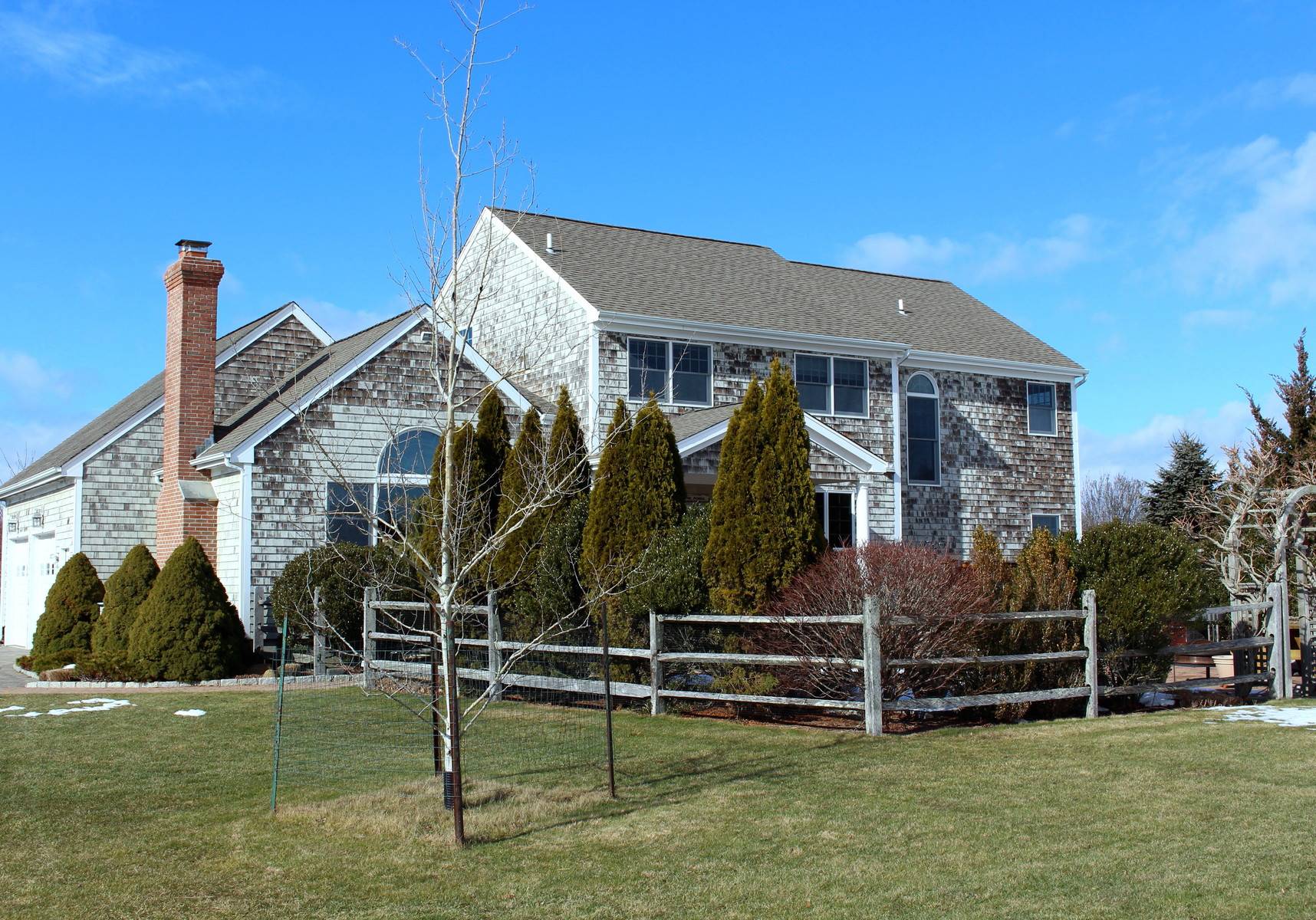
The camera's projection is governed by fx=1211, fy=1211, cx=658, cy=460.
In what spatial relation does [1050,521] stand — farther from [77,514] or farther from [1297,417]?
[77,514]

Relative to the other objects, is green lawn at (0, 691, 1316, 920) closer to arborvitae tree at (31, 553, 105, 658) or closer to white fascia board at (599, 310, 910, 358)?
arborvitae tree at (31, 553, 105, 658)

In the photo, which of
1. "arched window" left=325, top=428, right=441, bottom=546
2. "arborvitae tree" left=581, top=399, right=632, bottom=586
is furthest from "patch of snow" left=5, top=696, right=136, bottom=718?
"arborvitae tree" left=581, top=399, right=632, bottom=586

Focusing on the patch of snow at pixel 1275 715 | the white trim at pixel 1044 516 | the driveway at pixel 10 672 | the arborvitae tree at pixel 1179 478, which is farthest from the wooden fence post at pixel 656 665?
the arborvitae tree at pixel 1179 478

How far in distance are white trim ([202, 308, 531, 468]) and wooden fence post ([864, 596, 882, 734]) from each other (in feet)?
27.0

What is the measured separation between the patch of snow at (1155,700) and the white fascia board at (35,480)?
19220 mm

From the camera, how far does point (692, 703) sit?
43.9 ft

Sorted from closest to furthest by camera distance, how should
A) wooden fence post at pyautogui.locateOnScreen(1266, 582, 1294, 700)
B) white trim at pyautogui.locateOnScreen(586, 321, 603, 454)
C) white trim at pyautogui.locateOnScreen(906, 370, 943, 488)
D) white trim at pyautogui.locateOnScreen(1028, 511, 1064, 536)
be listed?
wooden fence post at pyautogui.locateOnScreen(1266, 582, 1294, 700), white trim at pyautogui.locateOnScreen(586, 321, 603, 454), white trim at pyautogui.locateOnScreen(906, 370, 943, 488), white trim at pyautogui.locateOnScreen(1028, 511, 1064, 536)

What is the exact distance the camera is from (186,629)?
17.0 meters

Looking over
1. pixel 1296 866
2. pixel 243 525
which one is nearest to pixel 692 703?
pixel 1296 866

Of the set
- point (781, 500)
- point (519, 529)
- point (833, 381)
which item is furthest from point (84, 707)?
point (833, 381)

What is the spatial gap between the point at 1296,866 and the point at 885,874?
2.23 meters

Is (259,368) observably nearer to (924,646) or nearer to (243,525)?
Answer: (243,525)

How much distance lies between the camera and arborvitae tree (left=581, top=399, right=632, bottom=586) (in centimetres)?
1458

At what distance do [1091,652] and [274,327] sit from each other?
18057 mm
